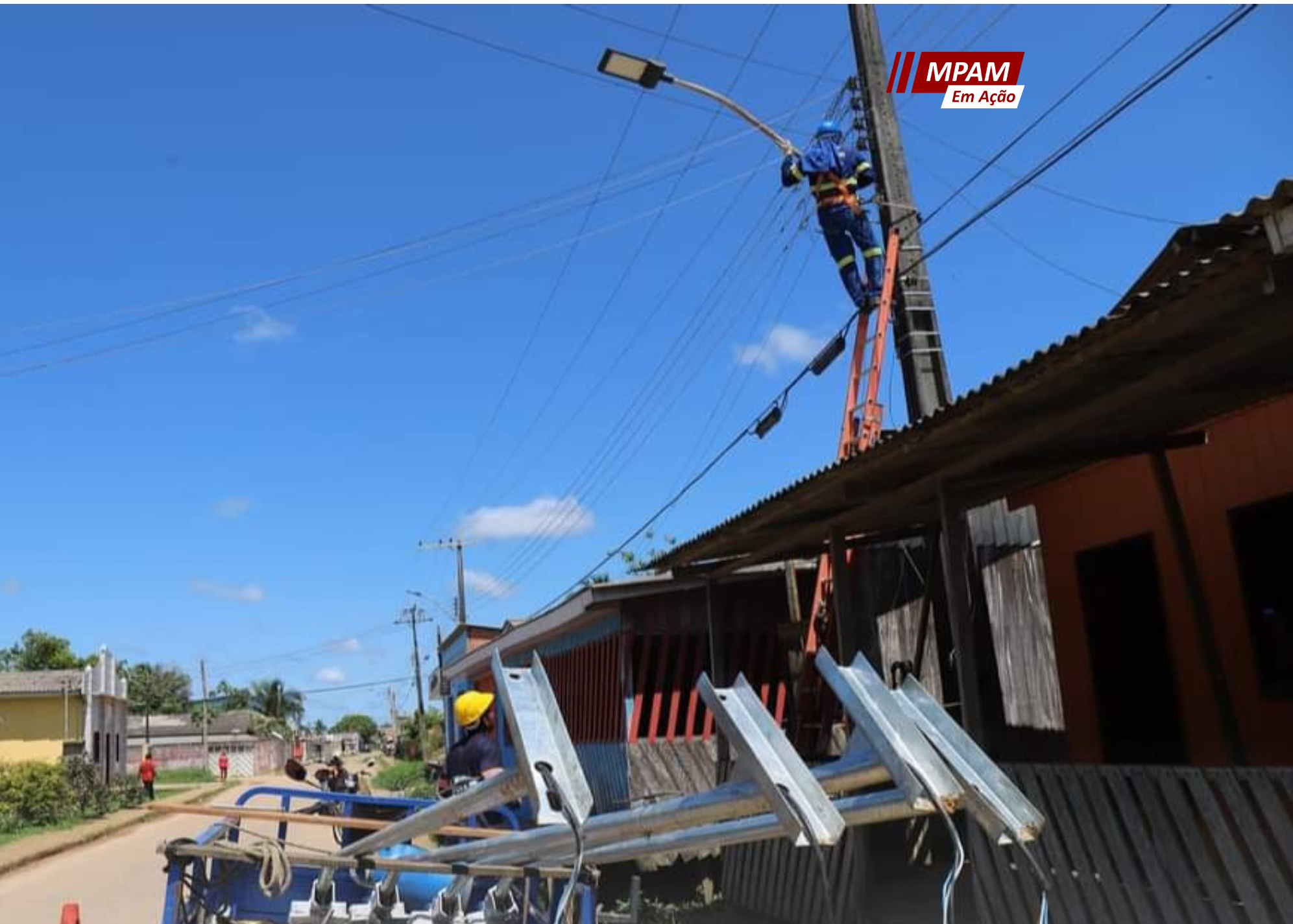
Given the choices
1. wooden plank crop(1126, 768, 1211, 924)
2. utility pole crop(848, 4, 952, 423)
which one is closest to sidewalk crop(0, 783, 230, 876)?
utility pole crop(848, 4, 952, 423)

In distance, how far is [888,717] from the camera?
7.28 feet

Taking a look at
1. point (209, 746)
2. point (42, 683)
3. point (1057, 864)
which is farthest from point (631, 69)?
point (209, 746)

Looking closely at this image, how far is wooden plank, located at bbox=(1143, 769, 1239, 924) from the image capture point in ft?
17.5

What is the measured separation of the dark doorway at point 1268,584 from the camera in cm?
748

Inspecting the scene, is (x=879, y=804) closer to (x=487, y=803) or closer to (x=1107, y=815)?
(x=487, y=803)

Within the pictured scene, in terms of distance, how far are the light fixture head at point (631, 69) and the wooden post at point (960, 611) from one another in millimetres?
6504

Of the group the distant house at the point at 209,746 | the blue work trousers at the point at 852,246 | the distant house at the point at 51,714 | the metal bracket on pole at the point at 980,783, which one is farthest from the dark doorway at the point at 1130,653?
the distant house at the point at 209,746

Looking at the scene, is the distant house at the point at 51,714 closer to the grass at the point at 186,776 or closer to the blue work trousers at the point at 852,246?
the grass at the point at 186,776

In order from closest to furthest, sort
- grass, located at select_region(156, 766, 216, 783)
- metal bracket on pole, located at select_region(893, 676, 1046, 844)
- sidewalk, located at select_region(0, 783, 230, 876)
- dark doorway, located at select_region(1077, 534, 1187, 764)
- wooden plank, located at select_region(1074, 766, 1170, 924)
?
metal bracket on pole, located at select_region(893, 676, 1046, 844)
wooden plank, located at select_region(1074, 766, 1170, 924)
dark doorway, located at select_region(1077, 534, 1187, 764)
sidewalk, located at select_region(0, 783, 230, 876)
grass, located at select_region(156, 766, 216, 783)

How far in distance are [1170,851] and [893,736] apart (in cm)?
431

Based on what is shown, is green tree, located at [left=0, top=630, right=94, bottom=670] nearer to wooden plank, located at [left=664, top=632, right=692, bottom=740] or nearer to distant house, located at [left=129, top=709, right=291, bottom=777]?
distant house, located at [left=129, top=709, right=291, bottom=777]

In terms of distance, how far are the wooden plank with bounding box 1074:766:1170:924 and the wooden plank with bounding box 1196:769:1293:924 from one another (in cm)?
63

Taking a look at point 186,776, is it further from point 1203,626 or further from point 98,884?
point 1203,626

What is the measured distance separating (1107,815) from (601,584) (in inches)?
260
